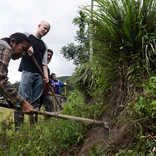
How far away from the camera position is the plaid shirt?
3.18 metres

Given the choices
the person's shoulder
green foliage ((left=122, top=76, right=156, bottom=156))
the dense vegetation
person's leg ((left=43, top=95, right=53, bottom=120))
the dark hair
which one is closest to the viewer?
green foliage ((left=122, top=76, right=156, bottom=156))

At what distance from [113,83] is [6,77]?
1124 millimetres

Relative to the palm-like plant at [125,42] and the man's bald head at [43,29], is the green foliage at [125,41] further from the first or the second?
the man's bald head at [43,29]

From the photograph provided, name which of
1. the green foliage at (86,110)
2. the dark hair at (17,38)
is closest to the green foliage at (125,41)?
the green foliage at (86,110)

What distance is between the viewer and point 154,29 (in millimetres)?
3201

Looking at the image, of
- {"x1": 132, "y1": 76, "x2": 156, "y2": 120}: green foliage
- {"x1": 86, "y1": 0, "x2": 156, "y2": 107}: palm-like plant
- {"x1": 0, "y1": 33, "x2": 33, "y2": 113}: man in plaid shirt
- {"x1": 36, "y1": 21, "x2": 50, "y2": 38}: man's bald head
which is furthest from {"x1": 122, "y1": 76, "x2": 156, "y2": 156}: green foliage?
{"x1": 36, "y1": 21, "x2": 50, "y2": 38}: man's bald head

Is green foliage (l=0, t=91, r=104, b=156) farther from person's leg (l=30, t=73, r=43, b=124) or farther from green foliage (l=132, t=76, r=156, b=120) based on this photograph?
person's leg (l=30, t=73, r=43, b=124)

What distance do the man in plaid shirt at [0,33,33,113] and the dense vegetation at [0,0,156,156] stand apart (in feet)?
0.94

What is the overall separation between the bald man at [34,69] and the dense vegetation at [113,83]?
1.24m

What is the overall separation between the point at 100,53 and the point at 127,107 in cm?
86

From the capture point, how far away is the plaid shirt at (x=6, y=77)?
3.18 metres

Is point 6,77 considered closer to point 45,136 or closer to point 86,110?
point 45,136

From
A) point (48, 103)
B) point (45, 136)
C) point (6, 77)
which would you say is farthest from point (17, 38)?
point (48, 103)

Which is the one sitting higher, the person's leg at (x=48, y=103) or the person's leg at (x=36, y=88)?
the person's leg at (x=36, y=88)
